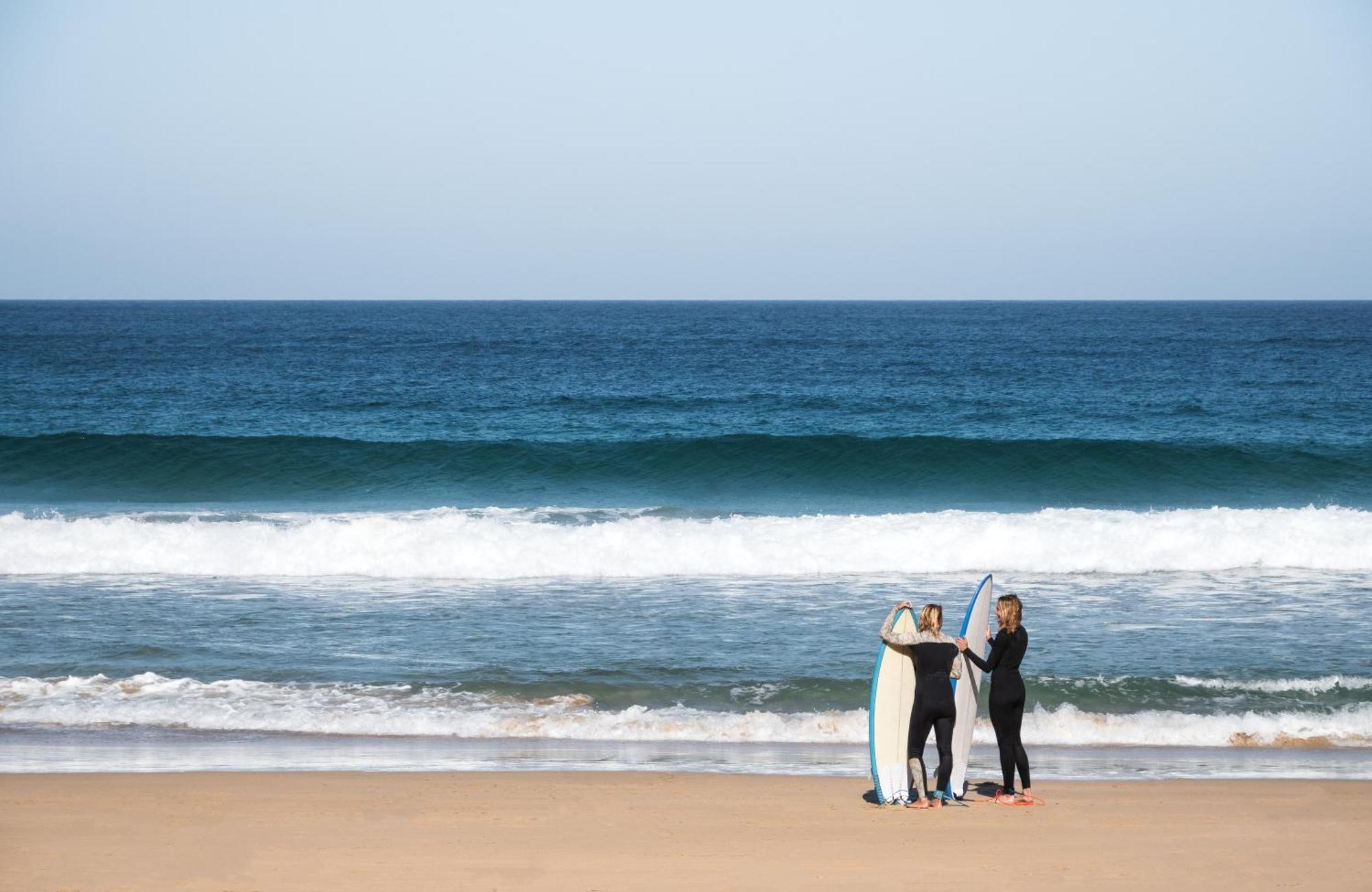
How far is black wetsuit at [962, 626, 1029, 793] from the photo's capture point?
7.00 meters

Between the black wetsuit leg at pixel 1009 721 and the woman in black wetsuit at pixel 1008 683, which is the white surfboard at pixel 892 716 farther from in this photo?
the black wetsuit leg at pixel 1009 721

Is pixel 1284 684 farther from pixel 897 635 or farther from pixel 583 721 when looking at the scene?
pixel 583 721

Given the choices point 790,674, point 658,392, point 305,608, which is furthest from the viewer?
point 658,392

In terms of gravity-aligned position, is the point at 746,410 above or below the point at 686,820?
above

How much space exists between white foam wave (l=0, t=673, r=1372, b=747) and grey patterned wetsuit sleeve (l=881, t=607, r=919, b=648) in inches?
71.4

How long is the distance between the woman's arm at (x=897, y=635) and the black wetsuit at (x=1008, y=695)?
0.38 meters

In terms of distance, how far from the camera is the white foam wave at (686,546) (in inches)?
566

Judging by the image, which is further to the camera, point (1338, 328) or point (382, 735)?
point (1338, 328)

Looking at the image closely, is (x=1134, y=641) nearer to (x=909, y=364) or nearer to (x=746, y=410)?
(x=746, y=410)

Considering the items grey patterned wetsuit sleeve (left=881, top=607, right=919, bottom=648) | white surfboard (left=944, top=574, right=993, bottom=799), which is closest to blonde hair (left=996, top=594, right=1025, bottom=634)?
white surfboard (left=944, top=574, right=993, bottom=799)

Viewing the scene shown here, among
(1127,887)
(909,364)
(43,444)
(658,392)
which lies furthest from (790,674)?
(909,364)

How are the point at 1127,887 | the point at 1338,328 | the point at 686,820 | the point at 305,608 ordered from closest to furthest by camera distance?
1. the point at 1127,887
2. the point at 686,820
3. the point at 305,608
4. the point at 1338,328

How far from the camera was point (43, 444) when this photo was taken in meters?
23.0

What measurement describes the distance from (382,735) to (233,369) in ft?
113
